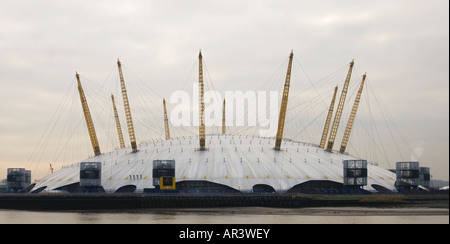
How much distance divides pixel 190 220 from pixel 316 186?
163 ft

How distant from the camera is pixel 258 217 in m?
98.8

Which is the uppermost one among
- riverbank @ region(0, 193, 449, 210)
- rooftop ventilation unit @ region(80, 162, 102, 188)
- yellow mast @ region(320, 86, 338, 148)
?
yellow mast @ region(320, 86, 338, 148)

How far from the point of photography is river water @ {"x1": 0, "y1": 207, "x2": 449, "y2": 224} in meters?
90.4

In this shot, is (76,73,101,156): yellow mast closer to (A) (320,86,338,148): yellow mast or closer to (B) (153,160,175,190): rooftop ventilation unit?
(B) (153,160,175,190): rooftop ventilation unit

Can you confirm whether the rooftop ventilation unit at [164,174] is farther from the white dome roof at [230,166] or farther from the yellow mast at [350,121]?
the yellow mast at [350,121]

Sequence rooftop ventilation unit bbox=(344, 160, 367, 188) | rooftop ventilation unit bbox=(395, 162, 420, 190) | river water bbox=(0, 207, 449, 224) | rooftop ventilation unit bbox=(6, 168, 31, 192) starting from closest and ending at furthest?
river water bbox=(0, 207, 449, 224) < rooftop ventilation unit bbox=(344, 160, 367, 188) < rooftop ventilation unit bbox=(395, 162, 420, 190) < rooftop ventilation unit bbox=(6, 168, 31, 192)

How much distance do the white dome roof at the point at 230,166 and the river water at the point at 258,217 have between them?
739 inches

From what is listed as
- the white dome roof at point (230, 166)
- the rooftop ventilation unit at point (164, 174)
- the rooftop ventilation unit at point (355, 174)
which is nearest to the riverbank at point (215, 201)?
the rooftop ventilation unit at point (164, 174)

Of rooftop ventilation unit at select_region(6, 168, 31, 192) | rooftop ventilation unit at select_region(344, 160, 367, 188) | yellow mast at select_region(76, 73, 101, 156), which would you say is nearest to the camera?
rooftop ventilation unit at select_region(344, 160, 367, 188)

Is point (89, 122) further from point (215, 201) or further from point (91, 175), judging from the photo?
point (215, 201)

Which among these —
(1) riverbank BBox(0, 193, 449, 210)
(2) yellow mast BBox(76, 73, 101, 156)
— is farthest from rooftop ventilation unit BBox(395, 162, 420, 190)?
(2) yellow mast BBox(76, 73, 101, 156)

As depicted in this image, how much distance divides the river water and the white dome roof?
61.6 feet

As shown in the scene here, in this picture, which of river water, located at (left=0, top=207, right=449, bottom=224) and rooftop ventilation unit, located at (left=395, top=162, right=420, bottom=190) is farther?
rooftop ventilation unit, located at (left=395, top=162, right=420, bottom=190)
